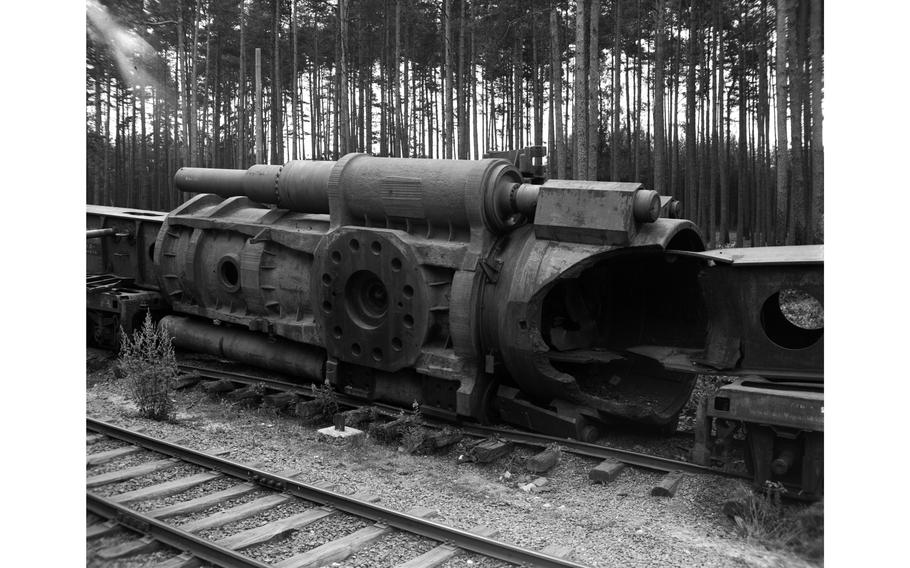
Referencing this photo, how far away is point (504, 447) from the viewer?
7250mm

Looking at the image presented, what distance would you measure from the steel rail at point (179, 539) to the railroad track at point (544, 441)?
3349 millimetres

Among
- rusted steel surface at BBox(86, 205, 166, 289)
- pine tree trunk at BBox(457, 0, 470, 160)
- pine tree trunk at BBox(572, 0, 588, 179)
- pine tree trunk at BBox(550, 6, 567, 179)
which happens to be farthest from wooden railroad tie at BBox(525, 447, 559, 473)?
pine tree trunk at BBox(550, 6, 567, 179)

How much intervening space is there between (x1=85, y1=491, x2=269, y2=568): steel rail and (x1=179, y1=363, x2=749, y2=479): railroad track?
11.0 ft

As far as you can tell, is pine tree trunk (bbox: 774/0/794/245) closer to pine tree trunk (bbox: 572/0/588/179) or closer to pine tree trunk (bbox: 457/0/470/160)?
pine tree trunk (bbox: 572/0/588/179)

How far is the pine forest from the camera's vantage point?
213 inches

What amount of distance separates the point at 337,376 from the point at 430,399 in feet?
4.13

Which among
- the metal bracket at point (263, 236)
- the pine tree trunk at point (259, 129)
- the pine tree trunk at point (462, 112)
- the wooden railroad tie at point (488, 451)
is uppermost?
the pine tree trunk at point (462, 112)

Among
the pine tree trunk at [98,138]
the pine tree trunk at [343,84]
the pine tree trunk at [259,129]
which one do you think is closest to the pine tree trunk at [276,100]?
the pine tree trunk at [259,129]

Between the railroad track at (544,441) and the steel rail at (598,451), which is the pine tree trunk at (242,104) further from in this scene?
the steel rail at (598,451)

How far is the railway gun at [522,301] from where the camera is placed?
19.6 feet

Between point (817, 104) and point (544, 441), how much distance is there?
13.1 feet

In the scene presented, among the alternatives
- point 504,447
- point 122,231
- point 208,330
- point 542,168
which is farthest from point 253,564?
point 122,231

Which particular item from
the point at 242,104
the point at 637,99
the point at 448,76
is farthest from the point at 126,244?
the point at 637,99

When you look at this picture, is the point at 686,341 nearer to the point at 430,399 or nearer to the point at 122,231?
the point at 430,399
